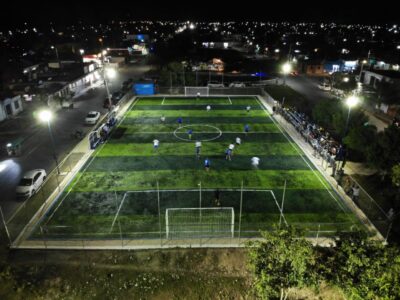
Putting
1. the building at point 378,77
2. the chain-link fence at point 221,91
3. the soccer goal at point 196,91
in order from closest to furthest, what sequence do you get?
the building at point 378,77 < the soccer goal at point 196,91 < the chain-link fence at point 221,91

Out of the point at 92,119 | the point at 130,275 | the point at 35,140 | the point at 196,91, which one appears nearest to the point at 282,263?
the point at 130,275

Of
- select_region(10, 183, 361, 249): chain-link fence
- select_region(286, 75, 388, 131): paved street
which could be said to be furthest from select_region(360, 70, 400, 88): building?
select_region(10, 183, 361, 249): chain-link fence

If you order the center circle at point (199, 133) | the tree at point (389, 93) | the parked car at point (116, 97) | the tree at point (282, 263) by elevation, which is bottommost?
the center circle at point (199, 133)

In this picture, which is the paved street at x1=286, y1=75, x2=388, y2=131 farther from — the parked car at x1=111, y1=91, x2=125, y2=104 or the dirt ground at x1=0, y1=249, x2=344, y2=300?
the dirt ground at x1=0, y1=249, x2=344, y2=300

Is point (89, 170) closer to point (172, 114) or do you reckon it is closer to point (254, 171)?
point (254, 171)

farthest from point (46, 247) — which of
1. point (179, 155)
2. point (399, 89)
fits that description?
point (399, 89)

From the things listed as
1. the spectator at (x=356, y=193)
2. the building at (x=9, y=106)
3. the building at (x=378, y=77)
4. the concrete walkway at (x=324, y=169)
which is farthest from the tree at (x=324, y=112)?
the building at (x=9, y=106)

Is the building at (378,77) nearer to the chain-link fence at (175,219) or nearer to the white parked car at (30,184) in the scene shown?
the chain-link fence at (175,219)
